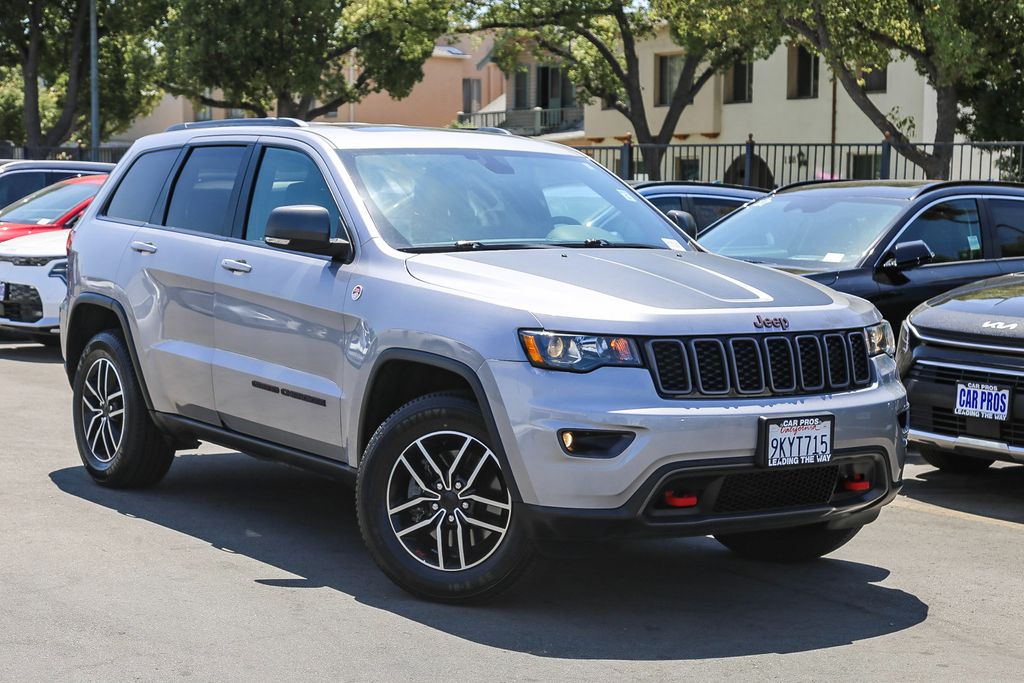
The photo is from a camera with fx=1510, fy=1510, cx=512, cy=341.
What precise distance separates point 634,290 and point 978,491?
12.7 ft

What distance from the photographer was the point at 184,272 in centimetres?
705

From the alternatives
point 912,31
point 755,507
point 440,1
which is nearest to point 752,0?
point 912,31

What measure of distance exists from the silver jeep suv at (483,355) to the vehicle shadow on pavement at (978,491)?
6.19 ft

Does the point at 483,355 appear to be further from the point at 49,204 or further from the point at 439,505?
the point at 49,204

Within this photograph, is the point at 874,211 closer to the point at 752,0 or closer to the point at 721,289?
the point at 721,289

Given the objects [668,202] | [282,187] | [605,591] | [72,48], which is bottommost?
[605,591]

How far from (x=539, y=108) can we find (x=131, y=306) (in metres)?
45.2

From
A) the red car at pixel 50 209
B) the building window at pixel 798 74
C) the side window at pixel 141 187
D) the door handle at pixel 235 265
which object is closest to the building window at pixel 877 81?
the building window at pixel 798 74

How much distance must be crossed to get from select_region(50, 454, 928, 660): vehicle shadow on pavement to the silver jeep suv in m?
0.17

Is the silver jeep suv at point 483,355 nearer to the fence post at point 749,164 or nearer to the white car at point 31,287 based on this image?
the white car at point 31,287

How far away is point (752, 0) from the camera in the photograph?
23188 mm

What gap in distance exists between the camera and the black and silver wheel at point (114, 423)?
295 inches

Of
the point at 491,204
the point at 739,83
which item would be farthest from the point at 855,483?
the point at 739,83

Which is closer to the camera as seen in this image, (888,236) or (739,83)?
(888,236)
